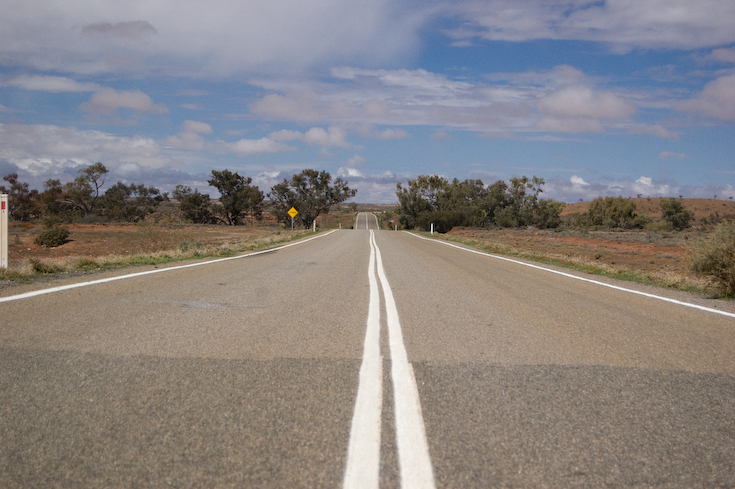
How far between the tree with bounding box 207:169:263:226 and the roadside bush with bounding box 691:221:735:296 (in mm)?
72036

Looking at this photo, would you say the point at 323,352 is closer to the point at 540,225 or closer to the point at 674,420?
the point at 674,420

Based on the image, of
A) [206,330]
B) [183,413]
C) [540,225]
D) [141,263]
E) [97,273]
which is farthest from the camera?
[540,225]

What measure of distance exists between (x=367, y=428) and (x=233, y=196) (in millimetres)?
77376

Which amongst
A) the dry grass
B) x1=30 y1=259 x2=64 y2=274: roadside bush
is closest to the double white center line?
the dry grass

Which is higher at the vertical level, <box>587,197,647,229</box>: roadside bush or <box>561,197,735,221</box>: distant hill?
<box>561,197,735,221</box>: distant hill

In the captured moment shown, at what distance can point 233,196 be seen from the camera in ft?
253

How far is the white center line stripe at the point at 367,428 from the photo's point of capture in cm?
261

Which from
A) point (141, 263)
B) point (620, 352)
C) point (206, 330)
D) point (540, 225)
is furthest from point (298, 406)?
point (540, 225)

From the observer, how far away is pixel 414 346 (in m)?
5.11

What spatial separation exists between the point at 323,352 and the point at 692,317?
17.6 ft

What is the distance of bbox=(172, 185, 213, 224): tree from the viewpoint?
7594 cm

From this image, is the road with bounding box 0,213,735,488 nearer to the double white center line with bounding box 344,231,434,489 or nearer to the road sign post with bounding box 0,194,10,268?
the double white center line with bounding box 344,231,434,489

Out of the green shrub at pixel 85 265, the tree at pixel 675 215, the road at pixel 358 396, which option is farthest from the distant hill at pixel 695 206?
the road at pixel 358 396

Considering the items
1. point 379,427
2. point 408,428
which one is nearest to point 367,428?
point 379,427
